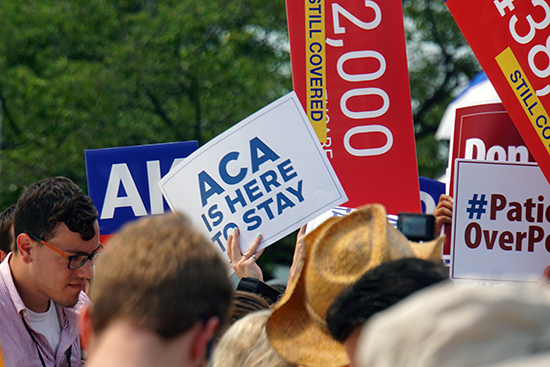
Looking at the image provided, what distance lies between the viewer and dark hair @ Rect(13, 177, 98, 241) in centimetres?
287

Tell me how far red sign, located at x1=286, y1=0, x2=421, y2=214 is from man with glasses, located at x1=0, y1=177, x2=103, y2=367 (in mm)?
1368

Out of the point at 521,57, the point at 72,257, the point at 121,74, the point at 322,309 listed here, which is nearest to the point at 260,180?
the point at 72,257

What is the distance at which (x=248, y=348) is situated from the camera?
1.92m

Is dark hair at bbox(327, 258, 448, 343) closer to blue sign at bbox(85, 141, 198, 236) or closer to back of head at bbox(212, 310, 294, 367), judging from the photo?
back of head at bbox(212, 310, 294, 367)

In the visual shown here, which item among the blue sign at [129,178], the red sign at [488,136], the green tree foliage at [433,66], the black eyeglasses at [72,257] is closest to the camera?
the black eyeglasses at [72,257]

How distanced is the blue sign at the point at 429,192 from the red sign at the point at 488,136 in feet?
2.12

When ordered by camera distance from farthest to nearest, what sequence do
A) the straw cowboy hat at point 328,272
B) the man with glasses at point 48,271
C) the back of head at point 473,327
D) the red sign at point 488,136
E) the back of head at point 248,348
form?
the red sign at point 488,136
the man with glasses at point 48,271
the back of head at point 248,348
the straw cowboy hat at point 328,272
the back of head at point 473,327

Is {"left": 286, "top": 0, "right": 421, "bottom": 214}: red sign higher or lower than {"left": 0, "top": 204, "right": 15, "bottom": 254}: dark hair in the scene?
higher

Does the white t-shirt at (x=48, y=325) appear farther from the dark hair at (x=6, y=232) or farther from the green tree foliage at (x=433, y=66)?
the green tree foliage at (x=433, y=66)

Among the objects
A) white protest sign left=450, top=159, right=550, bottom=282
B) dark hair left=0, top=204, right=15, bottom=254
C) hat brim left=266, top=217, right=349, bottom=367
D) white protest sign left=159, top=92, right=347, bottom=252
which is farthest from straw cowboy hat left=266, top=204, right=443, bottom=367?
dark hair left=0, top=204, right=15, bottom=254

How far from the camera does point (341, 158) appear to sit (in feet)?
12.0

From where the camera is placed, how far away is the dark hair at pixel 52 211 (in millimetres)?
2871

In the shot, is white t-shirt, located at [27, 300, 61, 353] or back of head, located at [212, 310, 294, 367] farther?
white t-shirt, located at [27, 300, 61, 353]

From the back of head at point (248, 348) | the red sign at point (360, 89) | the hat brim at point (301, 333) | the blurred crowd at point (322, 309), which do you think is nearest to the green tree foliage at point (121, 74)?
the red sign at point (360, 89)
